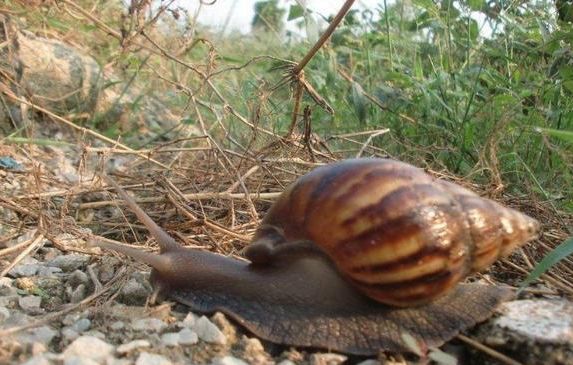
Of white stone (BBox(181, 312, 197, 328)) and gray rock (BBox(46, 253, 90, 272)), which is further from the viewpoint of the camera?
gray rock (BBox(46, 253, 90, 272))

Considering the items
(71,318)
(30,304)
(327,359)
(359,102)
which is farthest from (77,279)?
(359,102)

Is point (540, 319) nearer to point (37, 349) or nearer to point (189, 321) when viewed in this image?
point (189, 321)

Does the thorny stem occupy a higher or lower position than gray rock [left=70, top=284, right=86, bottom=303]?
higher

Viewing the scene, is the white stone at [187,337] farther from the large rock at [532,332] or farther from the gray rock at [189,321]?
the large rock at [532,332]

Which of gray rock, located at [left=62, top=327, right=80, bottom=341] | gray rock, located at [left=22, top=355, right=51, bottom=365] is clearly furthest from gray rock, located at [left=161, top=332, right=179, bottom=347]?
gray rock, located at [left=22, top=355, right=51, bottom=365]

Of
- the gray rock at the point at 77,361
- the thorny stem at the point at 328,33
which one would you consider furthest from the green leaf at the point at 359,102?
the gray rock at the point at 77,361

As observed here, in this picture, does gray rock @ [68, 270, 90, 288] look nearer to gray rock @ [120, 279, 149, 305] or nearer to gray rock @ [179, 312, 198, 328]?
gray rock @ [120, 279, 149, 305]

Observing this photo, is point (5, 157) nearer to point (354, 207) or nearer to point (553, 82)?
point (354, 207)
